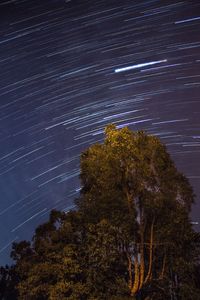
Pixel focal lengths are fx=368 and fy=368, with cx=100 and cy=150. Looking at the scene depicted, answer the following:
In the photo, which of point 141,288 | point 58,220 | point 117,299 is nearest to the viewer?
point 117,299

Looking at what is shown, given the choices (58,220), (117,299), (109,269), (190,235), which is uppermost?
(58,220)

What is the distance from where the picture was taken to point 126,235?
14.7 metres

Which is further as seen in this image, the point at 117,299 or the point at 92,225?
the point at 92,225

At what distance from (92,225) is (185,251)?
4.08 meters

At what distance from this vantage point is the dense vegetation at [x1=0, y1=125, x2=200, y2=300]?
14.7 meters

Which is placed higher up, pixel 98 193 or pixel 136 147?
pixel 136 147

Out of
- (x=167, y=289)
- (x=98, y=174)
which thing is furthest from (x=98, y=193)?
(x=167, y=289)

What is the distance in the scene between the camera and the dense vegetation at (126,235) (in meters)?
14.7

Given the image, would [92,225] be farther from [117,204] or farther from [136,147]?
[136,147]

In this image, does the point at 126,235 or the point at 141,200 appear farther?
the point at 141,200

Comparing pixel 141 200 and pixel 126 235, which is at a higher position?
pixel 141 200

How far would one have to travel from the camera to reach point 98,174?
16125 mm

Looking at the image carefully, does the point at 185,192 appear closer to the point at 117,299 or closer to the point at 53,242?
the point at 117,299

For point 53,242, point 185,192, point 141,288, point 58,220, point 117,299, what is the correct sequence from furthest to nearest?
1. point 58,220
2. point 53,242
3. point 185,192
4. point 141,288
5. point 117,299
